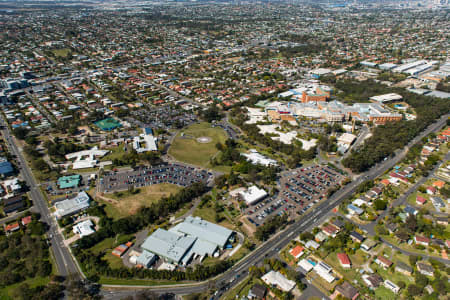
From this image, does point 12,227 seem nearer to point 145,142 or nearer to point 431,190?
point 145,142

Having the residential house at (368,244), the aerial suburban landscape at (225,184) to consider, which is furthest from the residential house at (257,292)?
the residential house at (368,244)

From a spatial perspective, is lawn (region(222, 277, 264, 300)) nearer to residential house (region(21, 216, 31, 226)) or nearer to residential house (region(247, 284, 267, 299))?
residential house (region(247, 284, 267, 299))

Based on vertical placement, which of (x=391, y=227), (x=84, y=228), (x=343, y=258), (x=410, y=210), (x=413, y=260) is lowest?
(x=84, y=228)

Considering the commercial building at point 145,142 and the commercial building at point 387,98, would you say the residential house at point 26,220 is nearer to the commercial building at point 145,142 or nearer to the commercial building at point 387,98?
the commercial building at point 145,142

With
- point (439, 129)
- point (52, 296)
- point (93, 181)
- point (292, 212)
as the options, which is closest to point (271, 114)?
point (292, 212)

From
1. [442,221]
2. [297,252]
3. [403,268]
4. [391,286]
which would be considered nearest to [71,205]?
[297,252]

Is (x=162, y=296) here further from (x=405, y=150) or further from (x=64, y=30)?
(x=64, y=30)

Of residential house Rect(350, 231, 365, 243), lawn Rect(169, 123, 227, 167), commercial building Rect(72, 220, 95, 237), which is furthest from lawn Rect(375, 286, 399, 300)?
commercial building Rect(72, 220, 95, 237)
